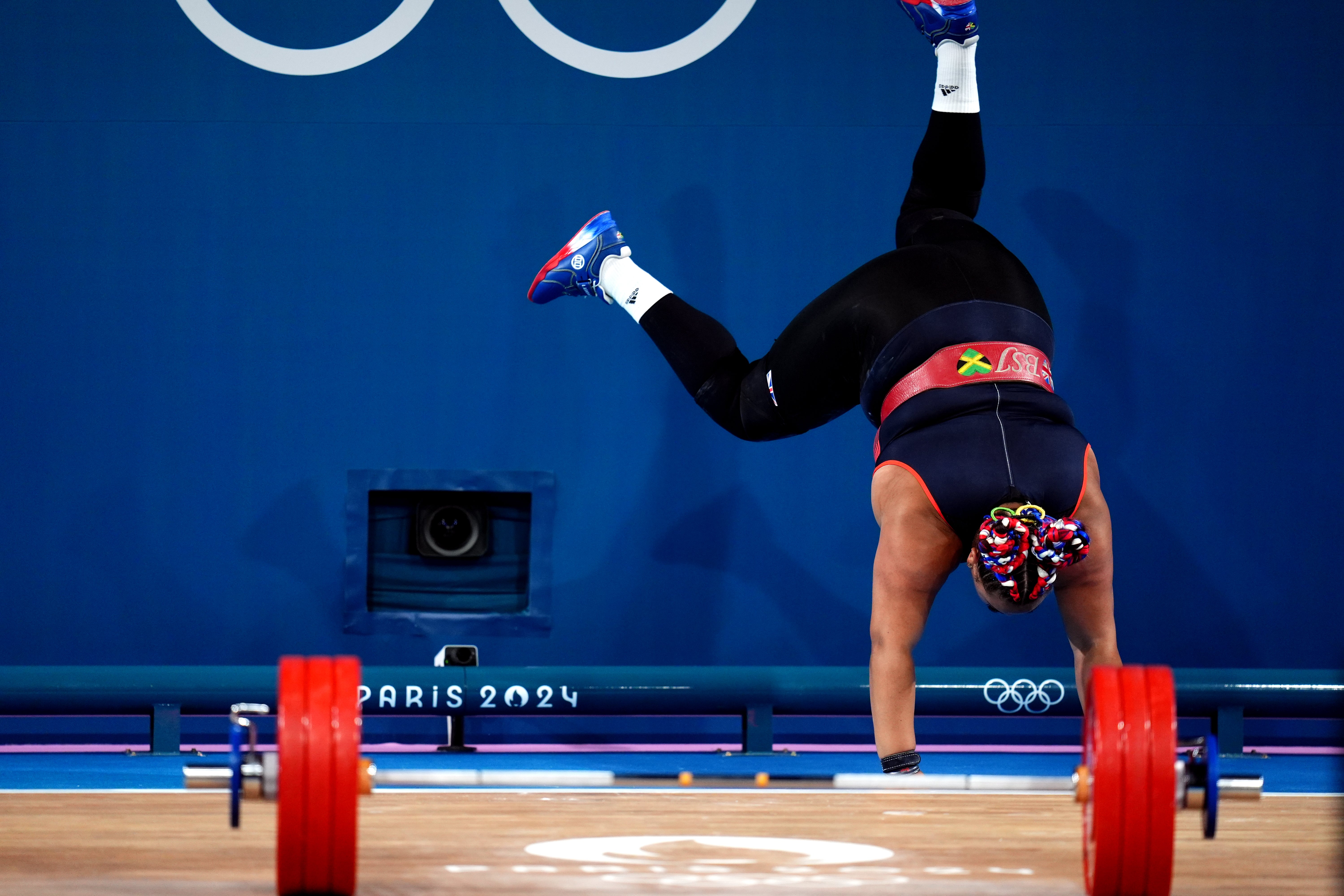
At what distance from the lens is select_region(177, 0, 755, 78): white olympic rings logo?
4.58 metres

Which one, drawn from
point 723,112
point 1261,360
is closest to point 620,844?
point 723,112

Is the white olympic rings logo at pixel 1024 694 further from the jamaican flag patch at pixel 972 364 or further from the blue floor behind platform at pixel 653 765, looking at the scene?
the jamaican flag patch at pixel 972 364

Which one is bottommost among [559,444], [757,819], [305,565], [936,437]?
[757,819]

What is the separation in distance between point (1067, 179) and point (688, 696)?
7.37 feet

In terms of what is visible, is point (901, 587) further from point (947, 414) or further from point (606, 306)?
point (606, 306)

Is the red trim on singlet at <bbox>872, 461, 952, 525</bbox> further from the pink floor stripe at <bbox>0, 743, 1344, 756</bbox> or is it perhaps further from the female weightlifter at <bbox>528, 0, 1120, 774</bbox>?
the pink floor stripe at <bbox>0, 743, 1344, 756</bbox>

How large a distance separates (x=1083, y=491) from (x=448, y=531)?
2.57 meters

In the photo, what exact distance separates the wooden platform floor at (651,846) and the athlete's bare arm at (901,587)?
25 centimetres

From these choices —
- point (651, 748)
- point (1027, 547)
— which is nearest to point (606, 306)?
point (651, 748)

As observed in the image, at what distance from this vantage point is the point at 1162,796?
6.10ft

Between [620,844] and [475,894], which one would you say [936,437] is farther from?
[475,894]

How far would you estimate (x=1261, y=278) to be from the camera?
15.3ft

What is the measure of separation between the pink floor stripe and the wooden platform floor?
1.08 meters

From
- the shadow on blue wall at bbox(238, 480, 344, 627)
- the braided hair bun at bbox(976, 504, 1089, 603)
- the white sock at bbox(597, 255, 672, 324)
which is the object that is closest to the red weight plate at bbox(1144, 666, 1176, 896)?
the braided hair bun at bbox(976, 504, 1089, 603)
